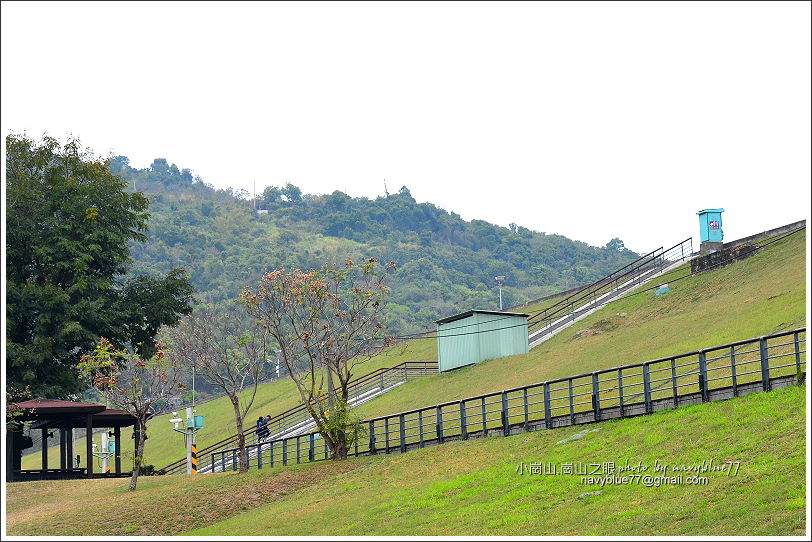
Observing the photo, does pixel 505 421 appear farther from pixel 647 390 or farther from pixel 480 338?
pixel 480 338

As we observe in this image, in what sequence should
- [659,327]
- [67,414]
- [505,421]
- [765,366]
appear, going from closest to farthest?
[765,366] < [505,421] < [67,414] < [659,327]

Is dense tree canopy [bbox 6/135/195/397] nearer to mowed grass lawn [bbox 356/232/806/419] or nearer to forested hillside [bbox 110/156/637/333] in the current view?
mowed grass lawn [bbox 356/232/806/419]

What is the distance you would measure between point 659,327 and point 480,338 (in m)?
10.00

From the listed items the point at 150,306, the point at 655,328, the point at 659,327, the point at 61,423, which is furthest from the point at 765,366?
the point at 150,306

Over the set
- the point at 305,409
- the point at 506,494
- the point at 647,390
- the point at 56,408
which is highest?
the point at 647,390

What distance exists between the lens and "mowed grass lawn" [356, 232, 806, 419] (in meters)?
32.3

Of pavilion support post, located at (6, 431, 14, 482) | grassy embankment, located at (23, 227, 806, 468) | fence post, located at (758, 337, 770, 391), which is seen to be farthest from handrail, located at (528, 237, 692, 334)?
fence post, located at (758, 337, 770, 391)

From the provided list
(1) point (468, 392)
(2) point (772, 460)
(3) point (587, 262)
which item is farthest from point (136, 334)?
(3) point (587, 262)

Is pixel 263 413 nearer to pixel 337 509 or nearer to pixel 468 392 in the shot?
pixel 468 392

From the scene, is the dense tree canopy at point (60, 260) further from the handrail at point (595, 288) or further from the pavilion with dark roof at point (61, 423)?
the handrail at point (595, 288)

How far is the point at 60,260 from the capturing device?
36.5m

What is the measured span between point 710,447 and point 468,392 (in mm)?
21613

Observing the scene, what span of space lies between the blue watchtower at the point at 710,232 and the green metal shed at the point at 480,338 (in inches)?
365

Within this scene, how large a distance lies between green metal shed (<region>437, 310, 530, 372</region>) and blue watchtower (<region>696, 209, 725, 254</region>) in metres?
9.27
